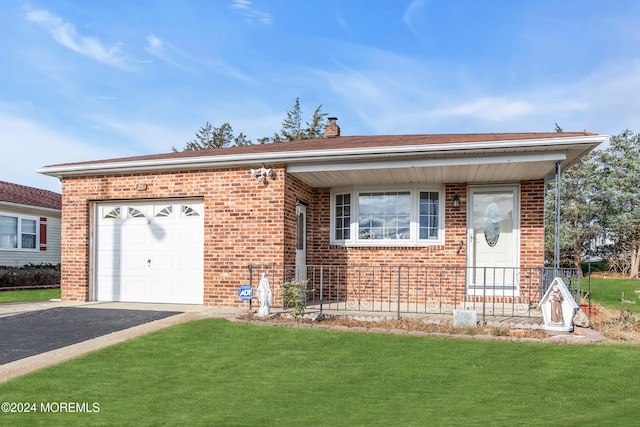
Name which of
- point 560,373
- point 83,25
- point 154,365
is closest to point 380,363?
point 560,373

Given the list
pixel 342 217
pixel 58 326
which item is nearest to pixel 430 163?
pixel 342 217

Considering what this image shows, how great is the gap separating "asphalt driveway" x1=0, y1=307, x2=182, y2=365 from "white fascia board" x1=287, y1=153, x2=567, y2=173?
12.1 ft

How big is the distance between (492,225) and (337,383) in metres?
6.59

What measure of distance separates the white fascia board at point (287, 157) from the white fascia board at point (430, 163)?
182 millimetres

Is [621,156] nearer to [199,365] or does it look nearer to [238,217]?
[238,217]

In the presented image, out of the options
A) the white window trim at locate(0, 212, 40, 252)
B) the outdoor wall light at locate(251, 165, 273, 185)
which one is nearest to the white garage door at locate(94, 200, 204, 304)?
the outdoor wall light at locate(251, 165, 273, 185)

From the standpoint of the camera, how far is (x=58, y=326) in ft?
24.3

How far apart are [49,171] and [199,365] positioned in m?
7.35

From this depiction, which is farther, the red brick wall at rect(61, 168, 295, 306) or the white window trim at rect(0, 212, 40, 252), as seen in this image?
the white window trim at rect(0, 212, 40, 252)

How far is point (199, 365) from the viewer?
17.5 ft

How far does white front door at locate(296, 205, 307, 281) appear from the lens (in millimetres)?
10141

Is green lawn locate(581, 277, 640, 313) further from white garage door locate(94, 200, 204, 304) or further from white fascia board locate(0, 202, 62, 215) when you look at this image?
white fascia board locate(0, 202, 62, 215)

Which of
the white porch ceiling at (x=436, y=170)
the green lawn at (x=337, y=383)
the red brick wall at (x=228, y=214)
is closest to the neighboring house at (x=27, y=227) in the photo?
the red brick wall at (x=228, y=214)

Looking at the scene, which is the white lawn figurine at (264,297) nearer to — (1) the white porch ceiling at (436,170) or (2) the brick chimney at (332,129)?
(1) the white porch ceiling at (436,170)
